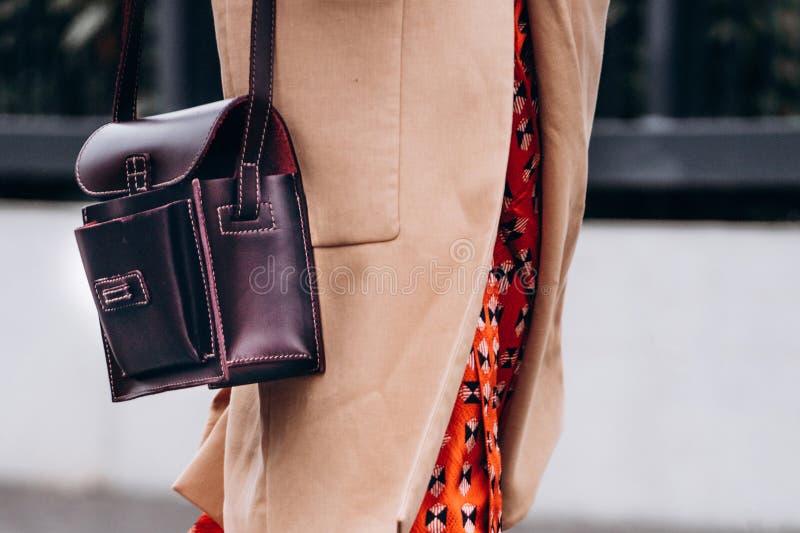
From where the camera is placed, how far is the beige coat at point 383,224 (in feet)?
3.93

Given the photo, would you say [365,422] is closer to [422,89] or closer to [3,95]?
[422,89]

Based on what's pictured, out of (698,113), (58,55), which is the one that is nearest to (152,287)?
(698,113)

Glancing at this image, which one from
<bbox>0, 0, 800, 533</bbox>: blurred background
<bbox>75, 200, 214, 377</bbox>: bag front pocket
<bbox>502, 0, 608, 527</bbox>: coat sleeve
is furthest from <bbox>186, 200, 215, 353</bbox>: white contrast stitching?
<bbox>0, 0, 800, 533</bbox>: blurred background

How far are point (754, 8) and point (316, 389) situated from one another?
2.49 m

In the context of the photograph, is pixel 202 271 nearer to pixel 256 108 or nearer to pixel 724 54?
pixel 256 108

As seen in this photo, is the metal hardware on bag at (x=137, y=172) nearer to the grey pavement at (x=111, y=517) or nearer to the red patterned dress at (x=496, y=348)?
the red patterned dress at (x=496, y=348)

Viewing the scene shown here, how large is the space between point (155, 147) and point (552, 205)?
55 centimetres

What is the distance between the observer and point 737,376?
3041 millimetres

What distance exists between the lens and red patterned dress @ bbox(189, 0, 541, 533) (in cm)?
129

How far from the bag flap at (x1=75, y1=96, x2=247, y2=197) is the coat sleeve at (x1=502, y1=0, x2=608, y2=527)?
0.44m

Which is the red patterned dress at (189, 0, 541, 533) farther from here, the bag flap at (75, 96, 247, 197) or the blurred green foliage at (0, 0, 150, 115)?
the blurred green foliage at (0, 0, 150, 115)

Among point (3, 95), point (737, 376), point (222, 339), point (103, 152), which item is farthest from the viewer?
point (3, 95)

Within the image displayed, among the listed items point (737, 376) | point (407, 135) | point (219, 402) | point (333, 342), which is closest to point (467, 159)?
point (407, 135)

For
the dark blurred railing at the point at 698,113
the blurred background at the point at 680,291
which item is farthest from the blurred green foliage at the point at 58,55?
the dark blurred railing at the point at 698,113
